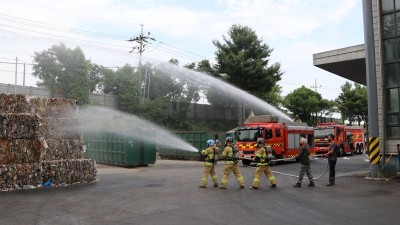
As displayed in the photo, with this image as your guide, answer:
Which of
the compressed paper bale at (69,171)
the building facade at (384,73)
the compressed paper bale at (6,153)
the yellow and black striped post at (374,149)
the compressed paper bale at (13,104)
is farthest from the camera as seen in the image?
the building facade at (384,73)

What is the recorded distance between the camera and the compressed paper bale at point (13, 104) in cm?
1274

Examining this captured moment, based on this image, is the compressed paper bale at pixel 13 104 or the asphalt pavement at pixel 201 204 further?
the compressed paper bale at pixel 13 104

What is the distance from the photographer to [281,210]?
8.68 meters

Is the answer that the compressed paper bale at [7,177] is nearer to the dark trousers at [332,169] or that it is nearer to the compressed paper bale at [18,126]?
the compressed paper bale at [18,126]

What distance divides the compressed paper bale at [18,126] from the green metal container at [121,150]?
8621mm

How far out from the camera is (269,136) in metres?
21.0

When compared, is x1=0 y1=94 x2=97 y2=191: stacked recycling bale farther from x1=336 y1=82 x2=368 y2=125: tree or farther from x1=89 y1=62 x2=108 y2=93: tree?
x1=336 y1=82 x2=368 y2=125: tree

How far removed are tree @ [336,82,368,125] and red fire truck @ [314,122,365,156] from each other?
16.9 meters

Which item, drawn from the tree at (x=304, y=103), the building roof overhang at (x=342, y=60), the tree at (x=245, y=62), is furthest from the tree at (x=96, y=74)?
the building roof overhang at (x=342, y=60)

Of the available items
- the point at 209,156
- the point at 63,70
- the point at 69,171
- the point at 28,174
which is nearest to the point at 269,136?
the point at 209,156

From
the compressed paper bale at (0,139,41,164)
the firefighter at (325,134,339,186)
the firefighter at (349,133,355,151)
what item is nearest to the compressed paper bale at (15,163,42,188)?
the compressed paper bale at (0,139,41,164)

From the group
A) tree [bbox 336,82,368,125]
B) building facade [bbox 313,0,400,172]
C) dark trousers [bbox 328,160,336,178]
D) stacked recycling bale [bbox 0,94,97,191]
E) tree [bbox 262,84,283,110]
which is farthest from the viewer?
tree [bbox 336,82,368,125]

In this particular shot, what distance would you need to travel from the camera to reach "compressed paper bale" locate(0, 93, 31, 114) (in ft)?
41.8

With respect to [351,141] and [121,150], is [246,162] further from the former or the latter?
[351,141]
